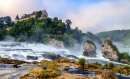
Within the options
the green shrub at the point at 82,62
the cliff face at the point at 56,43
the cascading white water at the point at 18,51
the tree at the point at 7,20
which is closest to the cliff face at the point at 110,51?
Answer: the cascading white water at the point at 18,51

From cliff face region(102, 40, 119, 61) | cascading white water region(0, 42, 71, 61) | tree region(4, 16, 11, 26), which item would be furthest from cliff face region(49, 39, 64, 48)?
tree region(4, 16, 11, 26)

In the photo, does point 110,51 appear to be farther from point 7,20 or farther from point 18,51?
point 7,20

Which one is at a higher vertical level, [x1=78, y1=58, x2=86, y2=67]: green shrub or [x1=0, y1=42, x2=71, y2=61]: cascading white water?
[x1=0, y1=42, x2=71, y2=61]: cascading white water

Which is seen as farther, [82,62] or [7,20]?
[7,20]

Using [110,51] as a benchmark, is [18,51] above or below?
above

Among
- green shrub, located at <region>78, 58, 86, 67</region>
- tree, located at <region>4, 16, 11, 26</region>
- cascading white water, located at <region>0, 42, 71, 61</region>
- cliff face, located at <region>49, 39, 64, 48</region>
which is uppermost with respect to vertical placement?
tree, located at <region>4, 16, 11, 26</region>

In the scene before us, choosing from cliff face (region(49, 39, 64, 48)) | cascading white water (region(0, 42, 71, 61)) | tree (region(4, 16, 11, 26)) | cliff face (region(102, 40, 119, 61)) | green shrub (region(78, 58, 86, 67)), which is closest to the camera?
green shrub (region(78, 58, 86, 67))

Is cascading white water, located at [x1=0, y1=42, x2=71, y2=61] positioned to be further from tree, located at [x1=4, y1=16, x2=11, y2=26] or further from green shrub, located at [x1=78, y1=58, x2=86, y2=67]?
tree, located at [x1=4, y1=16, x2=11, y2=26]

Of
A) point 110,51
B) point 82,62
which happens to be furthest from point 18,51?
point 110,51

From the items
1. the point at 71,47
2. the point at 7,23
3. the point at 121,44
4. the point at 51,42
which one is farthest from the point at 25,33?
the point at 121,44

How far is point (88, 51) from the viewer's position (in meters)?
55.2

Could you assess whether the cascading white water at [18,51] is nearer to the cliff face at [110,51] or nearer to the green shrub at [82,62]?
the green shrub at [82,62]

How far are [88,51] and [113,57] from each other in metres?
11.6

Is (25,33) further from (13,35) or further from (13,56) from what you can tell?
(13,56)
